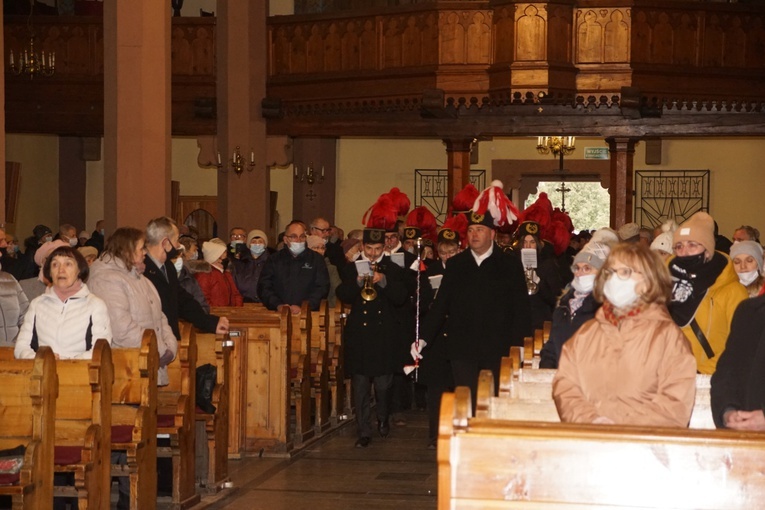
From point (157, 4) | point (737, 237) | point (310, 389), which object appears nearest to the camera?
point (310, 389)

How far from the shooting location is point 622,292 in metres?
4.65

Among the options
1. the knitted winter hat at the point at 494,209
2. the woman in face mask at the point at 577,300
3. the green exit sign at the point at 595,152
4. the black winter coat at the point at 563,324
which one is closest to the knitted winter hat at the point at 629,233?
the knitted winter hat at the point at 494,209

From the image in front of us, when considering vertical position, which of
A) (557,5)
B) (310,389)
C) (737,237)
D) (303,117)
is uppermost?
(557,5)

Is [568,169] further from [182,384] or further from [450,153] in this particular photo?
[182,384]

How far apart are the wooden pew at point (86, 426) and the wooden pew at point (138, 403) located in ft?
0.94

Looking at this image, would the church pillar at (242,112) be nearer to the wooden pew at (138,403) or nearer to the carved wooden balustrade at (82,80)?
the carved wooden balustrade at (82,80)

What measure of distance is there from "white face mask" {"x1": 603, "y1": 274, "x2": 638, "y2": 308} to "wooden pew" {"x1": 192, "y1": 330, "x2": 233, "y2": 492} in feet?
13.8

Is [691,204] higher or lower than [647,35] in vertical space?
lower

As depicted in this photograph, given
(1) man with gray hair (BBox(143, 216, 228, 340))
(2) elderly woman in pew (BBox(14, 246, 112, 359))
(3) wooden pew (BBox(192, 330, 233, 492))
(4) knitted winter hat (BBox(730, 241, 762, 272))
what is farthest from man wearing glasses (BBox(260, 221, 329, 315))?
(4) knitted winter hat (BBox(730, 241, 762, 272))

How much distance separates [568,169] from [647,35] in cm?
616

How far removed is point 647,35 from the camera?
17750 millimetres

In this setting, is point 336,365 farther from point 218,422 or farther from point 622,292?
point 622,292

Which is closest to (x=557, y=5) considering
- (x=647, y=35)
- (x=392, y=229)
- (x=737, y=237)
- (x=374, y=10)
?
(x=647, y=35)

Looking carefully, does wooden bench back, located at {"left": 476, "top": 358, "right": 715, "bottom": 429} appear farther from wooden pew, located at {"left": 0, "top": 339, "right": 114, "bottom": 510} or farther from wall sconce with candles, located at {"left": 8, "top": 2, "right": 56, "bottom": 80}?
wall sconce with candles, located at {"left": 8, "top": 2, "right": 56, "bottom": 80}
